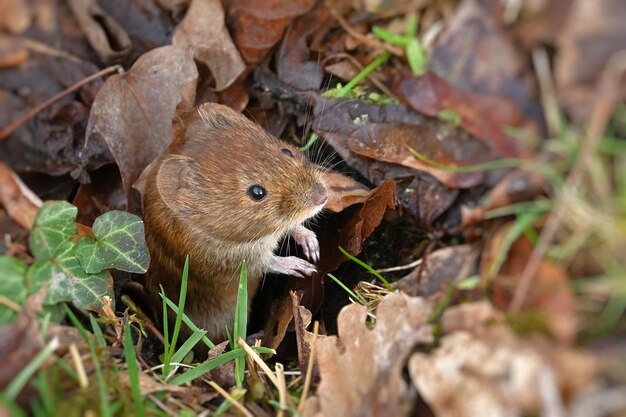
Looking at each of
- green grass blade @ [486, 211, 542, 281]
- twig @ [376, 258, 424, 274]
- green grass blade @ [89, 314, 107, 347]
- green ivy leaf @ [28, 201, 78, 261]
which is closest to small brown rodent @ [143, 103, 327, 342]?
twig @ [376, 258, 424, 274]

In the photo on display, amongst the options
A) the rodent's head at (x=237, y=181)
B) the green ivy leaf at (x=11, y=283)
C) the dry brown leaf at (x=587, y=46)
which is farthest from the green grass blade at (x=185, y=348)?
the dry brown leaf at (x=587, y=46)

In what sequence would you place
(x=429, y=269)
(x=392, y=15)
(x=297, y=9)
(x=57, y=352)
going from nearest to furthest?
(x=57, y=352)
(x=429, y=269)
(x=392, y=15)
(x=297, y=9)

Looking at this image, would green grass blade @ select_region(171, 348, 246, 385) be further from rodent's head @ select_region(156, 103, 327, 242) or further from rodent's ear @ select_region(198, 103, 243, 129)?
rodent's ear @ select_region(198, 103, 243, 129)

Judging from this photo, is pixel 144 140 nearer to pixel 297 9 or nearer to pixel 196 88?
pixel 196 88

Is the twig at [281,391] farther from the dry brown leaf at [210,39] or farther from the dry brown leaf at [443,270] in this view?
the dry brown leaf at [210,39]

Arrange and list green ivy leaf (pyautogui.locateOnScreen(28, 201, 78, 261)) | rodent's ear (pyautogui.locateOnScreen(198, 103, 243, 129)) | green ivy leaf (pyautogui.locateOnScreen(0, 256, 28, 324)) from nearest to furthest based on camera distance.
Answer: green ivy leaf (pyautogui.locateOnScreen(0, 256, 28, 324)) → green ivy leaf (pyautogui.locateOnScreen(28, 201, 78, 261)) → rodent's ear (pyautogui.locateOnScreen(198, 103, 243, 129))

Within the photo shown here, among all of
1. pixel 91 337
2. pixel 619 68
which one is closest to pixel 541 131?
pixel 619 68

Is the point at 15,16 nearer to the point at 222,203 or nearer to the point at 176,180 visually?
the point at 176,180
